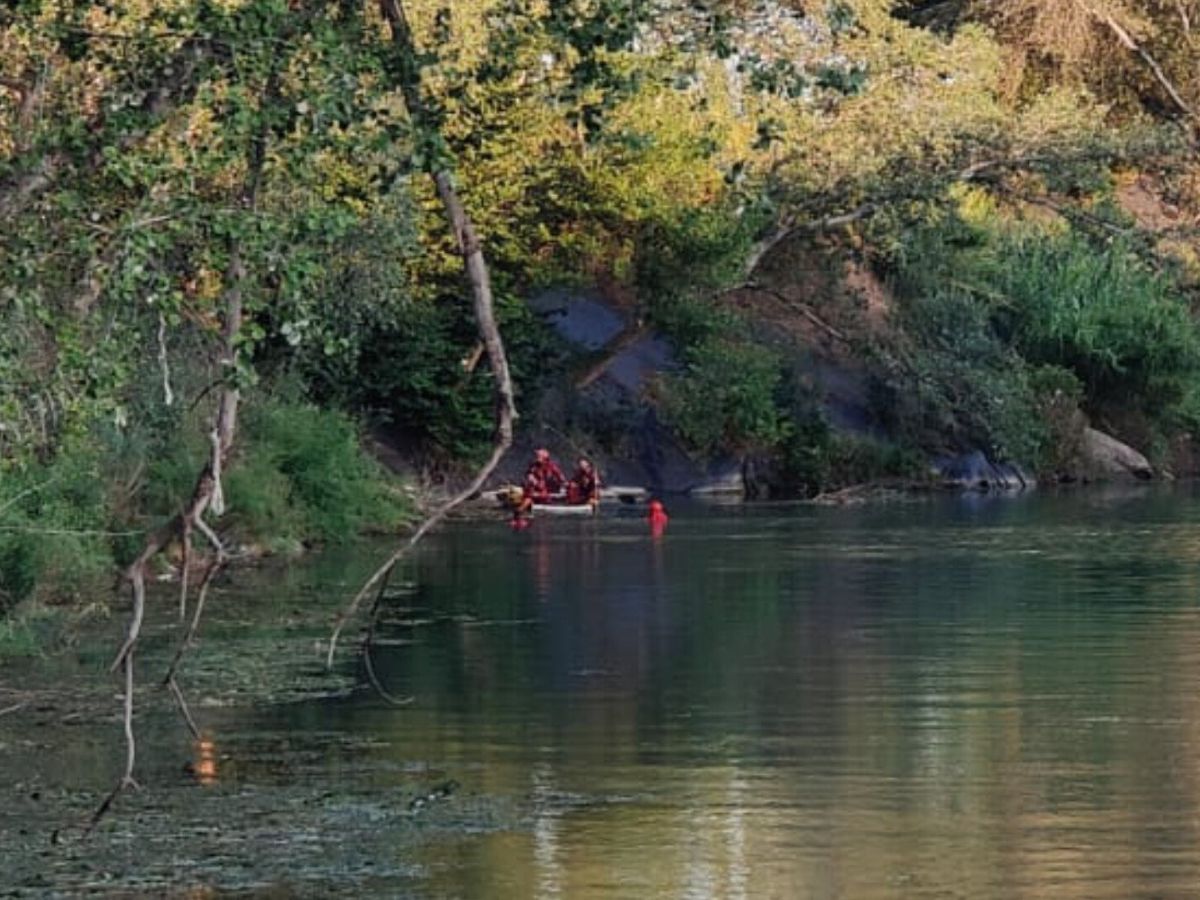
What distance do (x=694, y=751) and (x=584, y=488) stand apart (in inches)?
1073

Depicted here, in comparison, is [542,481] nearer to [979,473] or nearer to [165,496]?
[979,473]

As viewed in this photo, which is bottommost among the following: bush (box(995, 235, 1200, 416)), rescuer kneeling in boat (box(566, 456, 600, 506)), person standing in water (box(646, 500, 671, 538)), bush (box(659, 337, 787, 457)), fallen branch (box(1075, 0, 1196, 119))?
person standing in water (box(646, 500, 671, 538))

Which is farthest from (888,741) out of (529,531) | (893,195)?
(893,195)

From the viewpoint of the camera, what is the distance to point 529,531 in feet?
138

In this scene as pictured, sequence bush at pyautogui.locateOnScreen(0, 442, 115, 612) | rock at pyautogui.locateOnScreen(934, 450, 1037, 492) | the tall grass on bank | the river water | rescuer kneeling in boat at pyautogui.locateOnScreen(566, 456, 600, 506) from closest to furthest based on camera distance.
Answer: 1. the river water
2. bush at pyautogui.locateOnScreen(0, 442, 115, 612)
3. the tall grass on bank
4. rescuer kneeling in boat at pyautogui.locateOnScreen(566, 456, 600, 506)
5. rock at pyautogui.locateOnScreen(934, 450, 1037, 492)

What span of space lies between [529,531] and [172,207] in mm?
27949

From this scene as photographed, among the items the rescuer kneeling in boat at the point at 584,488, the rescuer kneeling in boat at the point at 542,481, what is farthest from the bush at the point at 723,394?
the rescuer kneeling in boat at the point at 584,488

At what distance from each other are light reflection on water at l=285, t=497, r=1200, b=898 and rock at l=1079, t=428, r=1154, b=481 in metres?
20.6

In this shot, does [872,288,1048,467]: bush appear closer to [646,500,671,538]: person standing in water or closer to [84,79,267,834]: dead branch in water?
[646,500,671,538]: person standing in water

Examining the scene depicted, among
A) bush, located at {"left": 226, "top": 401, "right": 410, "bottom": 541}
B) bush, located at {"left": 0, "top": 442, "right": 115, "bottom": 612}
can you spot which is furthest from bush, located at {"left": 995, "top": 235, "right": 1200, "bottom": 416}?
bush, located at {"left": 0, "top": 442, "right": 115, "bottom": 612}

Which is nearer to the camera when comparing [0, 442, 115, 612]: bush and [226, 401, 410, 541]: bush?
[0, 442, 115, 612]: bush

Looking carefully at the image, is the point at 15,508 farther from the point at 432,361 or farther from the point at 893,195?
the point at 893,195

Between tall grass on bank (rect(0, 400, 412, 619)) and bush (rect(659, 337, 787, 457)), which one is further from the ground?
bush (rect(659, 337, 787, 457))

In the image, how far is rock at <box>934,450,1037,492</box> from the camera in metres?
55.1
